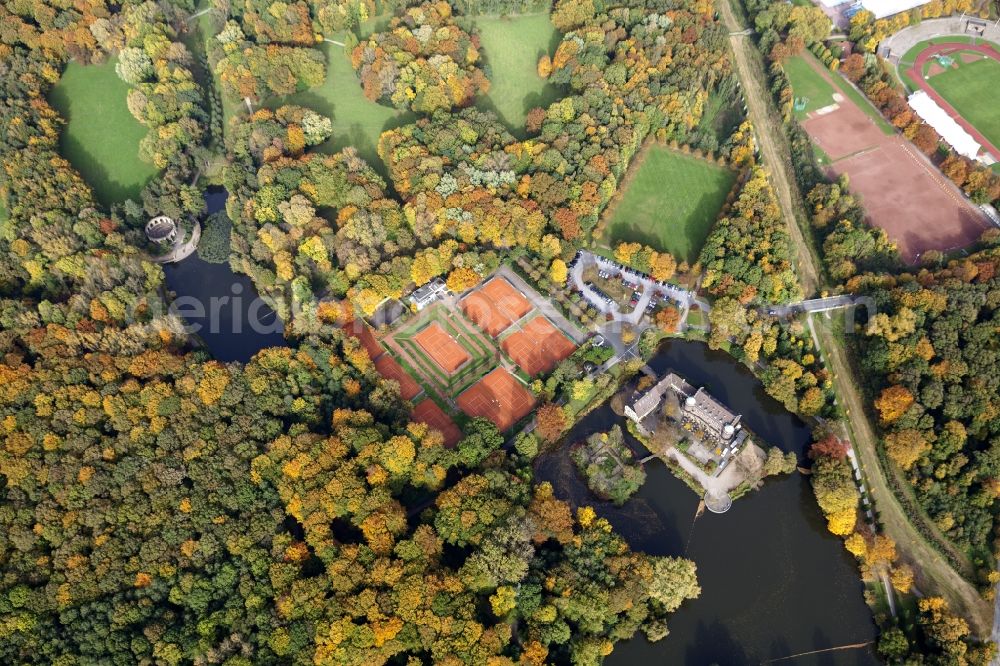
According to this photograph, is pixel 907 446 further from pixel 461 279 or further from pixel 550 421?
pixel 461 279

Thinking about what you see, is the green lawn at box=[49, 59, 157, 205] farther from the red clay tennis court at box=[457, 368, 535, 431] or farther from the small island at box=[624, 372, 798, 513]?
the small island at box=[624, 372, 798, 513]

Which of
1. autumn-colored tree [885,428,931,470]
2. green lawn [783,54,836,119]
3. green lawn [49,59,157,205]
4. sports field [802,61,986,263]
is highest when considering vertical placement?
green lawn [49,59,157,205]

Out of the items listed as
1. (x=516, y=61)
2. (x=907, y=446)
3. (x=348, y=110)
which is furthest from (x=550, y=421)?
(x=516, y=61)

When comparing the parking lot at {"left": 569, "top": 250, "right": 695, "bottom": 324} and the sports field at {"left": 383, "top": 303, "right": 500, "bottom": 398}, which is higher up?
the sports field at {"left": 383, "top": 303, "right": 500, "bottom": 398}

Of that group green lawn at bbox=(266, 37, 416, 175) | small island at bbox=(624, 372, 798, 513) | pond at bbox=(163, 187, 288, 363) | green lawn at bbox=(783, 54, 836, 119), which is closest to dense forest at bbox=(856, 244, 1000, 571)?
small island at bbox=(624, 372, 798, 513)

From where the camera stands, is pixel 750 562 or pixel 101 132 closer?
pixel 750 562

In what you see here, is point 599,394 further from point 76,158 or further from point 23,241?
point 76,158

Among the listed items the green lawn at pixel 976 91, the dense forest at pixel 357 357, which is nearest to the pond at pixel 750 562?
the dense forest at pixel 357 357
